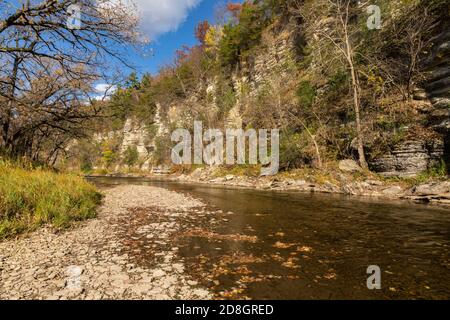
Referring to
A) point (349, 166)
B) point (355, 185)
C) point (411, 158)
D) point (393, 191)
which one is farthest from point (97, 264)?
point (349, 166)

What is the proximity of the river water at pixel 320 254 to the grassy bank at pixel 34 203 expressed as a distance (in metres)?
3.34

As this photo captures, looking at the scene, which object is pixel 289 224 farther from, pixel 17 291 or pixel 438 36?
pixel 438 36

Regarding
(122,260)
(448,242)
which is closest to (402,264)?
(448,242)

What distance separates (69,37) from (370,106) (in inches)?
719

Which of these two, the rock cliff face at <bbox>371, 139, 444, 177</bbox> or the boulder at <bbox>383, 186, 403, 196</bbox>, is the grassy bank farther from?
the rock cliff face at <bbox>371, 139, 444, 177</bbox>

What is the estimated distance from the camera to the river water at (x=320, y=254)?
3.75m

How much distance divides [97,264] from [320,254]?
409 centimetres

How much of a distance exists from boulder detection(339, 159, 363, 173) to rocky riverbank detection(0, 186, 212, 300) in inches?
530

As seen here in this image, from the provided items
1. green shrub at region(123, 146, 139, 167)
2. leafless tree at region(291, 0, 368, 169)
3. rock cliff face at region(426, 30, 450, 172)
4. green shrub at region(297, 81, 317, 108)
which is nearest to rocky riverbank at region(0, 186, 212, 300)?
rock cliff face at region(426, 30, 450, 172)

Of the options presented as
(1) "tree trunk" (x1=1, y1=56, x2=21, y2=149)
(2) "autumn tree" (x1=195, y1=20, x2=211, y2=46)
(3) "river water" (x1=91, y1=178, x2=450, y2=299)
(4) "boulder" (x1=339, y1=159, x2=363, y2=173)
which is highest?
(2) "autumn tree" (x1=195, y1=20, x2=211, y2=46)

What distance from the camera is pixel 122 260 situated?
4598 mm

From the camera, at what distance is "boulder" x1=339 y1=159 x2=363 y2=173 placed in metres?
16.7

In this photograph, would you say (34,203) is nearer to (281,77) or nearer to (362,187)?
(362,187)

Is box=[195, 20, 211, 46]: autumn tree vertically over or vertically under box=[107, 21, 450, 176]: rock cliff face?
over
